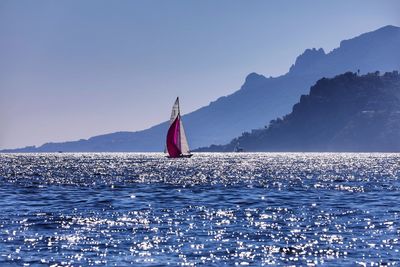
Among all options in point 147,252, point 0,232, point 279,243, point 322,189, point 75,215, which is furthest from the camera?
point 322,189

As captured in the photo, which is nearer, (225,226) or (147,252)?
(147,252)

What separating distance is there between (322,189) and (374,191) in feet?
27.8

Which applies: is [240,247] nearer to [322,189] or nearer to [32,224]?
[32,224]

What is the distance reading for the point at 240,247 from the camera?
44.6 metres

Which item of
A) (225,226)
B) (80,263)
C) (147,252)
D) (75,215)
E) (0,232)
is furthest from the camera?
(75,215)

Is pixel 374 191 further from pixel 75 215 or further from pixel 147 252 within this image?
pixel 147 252

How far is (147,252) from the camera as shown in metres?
42.4

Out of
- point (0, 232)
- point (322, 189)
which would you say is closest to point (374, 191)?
point (322, 189)

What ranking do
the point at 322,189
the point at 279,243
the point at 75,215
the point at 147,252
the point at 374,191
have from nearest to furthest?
the point at 147,252 → the point at 279,243 → the point at 75,215 → the point at 374,191 → the point at 322,189

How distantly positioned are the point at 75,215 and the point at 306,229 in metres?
21.6

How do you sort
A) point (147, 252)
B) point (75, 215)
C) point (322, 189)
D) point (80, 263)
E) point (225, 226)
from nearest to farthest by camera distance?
1. point (80, 263)
2. point (147, 252)
3. point (225, 226)
4. point (75, 215)
5. point (322, 189)

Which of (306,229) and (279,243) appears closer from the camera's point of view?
(279,243)

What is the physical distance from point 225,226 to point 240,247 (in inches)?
403

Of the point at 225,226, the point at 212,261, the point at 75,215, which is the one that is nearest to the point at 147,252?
the point at 212,261
